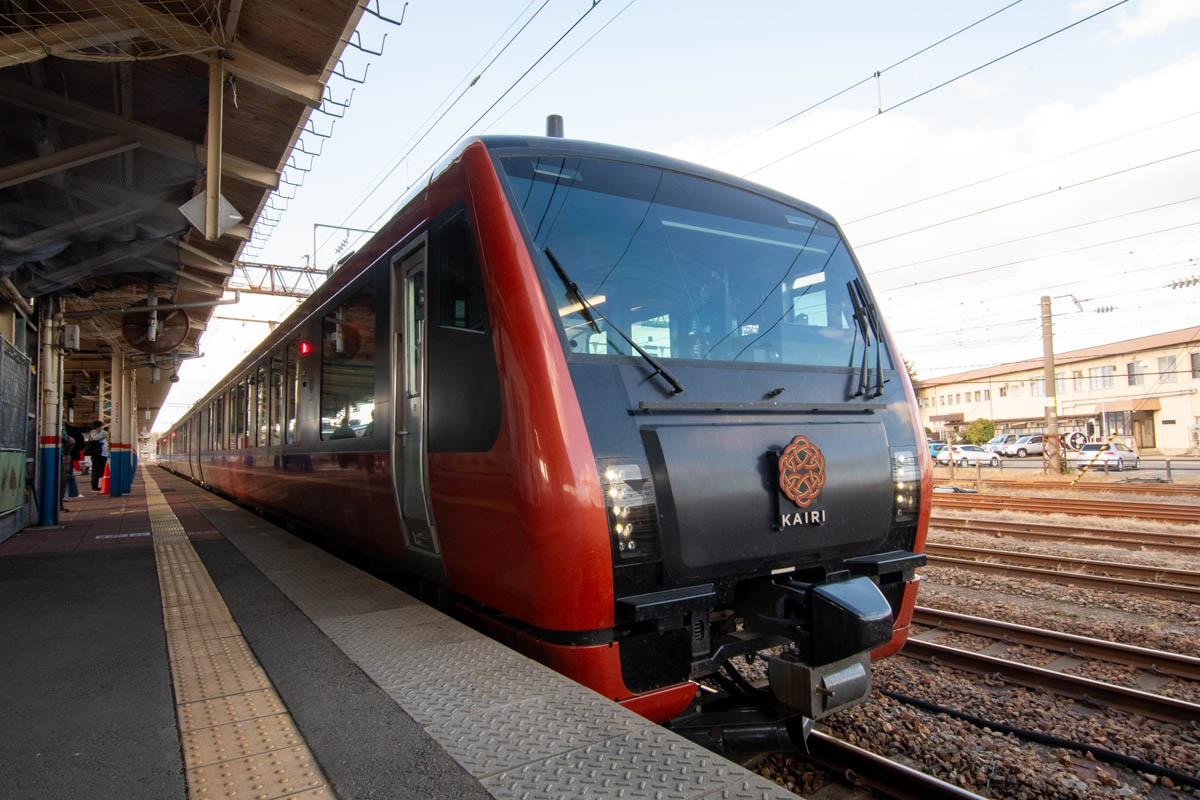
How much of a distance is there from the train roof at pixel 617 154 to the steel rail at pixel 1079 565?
632cm

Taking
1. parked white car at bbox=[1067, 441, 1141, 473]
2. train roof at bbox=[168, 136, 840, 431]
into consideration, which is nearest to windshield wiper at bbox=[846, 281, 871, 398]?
train roof at bbox=[168, 136, 840, 431]

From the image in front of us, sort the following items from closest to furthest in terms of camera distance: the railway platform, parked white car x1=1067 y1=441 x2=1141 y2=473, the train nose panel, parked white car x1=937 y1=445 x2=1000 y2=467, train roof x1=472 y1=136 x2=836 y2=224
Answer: the railway platform, the train nose panel, train roof x1=472 y1=136 x2=836 y2=224, parked white car x1=1067 y1=441 x2=1141 y2=473, parked white car x1=937 y1=445 x2=1000 y2=467

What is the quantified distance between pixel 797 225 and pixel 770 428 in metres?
1.46

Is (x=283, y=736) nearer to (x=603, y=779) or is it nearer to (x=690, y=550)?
(x=603, y=779)

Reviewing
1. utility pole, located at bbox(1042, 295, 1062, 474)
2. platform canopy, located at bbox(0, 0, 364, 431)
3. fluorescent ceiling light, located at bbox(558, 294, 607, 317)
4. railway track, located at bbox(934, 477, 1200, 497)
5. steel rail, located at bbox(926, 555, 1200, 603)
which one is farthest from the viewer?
utility pole, located at bbox(1042, 295, 1062, 474)

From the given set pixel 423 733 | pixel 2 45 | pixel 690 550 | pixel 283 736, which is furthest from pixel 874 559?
pixel 2 45

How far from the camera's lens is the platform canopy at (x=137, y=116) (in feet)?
20.9

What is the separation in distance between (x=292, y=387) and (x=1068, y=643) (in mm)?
7005

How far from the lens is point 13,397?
857 centimetres

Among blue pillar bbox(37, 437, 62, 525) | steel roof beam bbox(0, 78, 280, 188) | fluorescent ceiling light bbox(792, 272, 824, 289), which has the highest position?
steel roof beam bbox(0, 78, 280, 188)

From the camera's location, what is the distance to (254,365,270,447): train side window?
8734mm

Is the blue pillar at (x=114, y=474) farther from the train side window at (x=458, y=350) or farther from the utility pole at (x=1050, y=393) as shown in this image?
the utility pole at (x=1050, y=393)

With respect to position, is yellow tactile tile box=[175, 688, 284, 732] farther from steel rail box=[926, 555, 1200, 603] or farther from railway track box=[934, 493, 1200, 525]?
railway track box=[934, 493, 1200, 525]

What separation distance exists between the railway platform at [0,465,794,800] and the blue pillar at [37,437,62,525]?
21.9 ft
